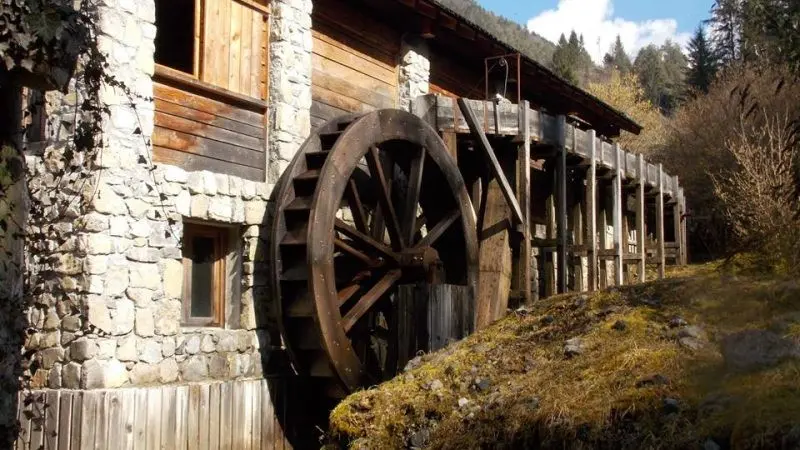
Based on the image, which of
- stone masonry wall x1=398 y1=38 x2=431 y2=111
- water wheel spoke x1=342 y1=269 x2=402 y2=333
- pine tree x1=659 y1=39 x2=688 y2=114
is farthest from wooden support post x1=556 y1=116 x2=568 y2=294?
pine tree x1=659 y1=39 x2=688 y2=114

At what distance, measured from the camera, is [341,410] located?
702 cm

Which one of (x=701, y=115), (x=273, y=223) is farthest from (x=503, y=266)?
(x=701, y=115)

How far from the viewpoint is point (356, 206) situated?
9195 mm

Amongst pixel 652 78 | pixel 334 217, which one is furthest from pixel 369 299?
pixel 652 78

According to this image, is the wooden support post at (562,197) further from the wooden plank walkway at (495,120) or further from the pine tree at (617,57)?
the pine tree at (617,57)

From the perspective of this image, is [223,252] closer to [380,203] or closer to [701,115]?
[380,203]

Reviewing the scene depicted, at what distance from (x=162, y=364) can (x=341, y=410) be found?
1.48m

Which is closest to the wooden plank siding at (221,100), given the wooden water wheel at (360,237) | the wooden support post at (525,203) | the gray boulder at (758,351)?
the wooden water wheel at (360,237)

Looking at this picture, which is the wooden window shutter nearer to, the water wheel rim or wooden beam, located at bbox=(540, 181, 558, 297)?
the water wheel rim

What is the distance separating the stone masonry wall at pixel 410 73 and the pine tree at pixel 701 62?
39.1 metres

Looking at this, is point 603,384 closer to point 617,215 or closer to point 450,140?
point 450,140

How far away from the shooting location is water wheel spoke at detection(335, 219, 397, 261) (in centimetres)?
876

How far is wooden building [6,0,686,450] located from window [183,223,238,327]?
0.7 inches

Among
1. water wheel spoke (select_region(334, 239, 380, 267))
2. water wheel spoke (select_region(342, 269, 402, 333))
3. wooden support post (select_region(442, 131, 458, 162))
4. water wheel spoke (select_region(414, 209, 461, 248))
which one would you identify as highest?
wooden support post (select_region(442, 131, 458, 162))
